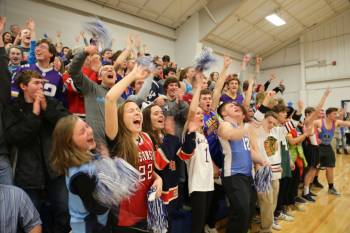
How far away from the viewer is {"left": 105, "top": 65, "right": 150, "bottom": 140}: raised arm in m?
1.64

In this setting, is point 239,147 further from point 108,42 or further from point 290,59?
point 290,59

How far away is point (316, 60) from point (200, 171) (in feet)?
43.1

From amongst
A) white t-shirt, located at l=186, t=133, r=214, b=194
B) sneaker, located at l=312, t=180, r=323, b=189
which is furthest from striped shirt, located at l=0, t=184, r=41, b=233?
sneaker, located at l=312, t=180, r=323, b=189

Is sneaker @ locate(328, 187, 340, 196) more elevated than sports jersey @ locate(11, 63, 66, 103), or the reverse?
sports jersey @ locate(11, 63, 66, 103)

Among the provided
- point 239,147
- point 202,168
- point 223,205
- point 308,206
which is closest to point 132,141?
point 202,168

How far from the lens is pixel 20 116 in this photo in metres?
1.96

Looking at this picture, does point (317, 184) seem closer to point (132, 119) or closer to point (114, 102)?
point (132, 119)

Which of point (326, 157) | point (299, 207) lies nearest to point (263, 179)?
point (299, 207)

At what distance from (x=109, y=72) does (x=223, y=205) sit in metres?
2.02

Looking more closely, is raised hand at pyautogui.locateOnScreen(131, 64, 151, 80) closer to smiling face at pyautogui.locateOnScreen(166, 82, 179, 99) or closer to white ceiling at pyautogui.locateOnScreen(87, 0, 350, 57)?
smiling face at pyautogui.locateOnScreen(166, 82, 179, 99)

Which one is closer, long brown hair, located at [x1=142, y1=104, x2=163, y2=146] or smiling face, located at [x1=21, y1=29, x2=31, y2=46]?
long brown hair, located at [x1=142, y1=104, x2=163, y2=146]

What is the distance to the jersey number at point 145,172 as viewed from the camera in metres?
1.80

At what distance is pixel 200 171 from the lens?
8.47 ft

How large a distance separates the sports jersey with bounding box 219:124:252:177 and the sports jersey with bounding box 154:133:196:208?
0.60 metres
